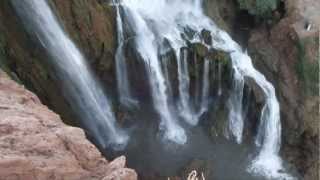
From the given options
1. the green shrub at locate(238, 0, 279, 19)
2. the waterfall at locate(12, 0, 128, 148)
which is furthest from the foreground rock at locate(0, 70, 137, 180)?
the green shrub at locate(238, 0, 279, 19)

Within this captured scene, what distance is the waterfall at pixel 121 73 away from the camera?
49.5ft

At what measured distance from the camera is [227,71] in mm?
15797

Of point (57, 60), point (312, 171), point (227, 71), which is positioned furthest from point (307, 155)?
point (57, 60)

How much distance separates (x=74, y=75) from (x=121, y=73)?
6.29 ft

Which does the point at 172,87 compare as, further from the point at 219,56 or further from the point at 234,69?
the point at 234,69

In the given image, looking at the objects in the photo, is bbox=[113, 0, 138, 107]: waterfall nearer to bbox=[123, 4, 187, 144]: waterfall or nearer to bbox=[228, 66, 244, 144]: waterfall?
bbox=[123, 4, 187, 144]: waterfall

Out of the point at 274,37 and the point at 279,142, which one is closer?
the point at 279,142

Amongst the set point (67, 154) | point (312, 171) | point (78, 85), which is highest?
point (67, 154)

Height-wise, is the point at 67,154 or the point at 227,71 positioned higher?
the point at 67,154

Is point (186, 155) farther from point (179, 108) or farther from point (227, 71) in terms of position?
point (227, 71)

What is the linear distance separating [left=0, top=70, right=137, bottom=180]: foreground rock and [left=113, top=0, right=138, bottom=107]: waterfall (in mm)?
7369

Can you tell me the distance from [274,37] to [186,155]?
518 cm

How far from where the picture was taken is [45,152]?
707 centimetres

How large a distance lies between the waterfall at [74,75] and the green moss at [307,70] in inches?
230
